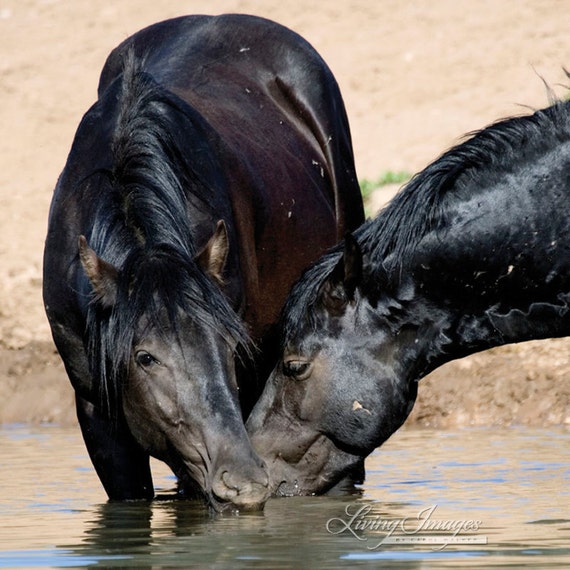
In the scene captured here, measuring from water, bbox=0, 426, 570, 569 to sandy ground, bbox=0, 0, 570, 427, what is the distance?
4.51 ft

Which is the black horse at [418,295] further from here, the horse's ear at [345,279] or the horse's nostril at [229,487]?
the horse's nostril at [229,487]

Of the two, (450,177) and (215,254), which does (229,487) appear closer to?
(215,254)

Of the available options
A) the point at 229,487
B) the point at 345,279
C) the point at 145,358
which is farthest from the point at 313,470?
the point at 145,358

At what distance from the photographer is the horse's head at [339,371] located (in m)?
5.70

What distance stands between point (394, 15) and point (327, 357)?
12728mm

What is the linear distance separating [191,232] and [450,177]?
3.60ft


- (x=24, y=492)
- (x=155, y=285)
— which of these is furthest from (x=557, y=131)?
(x=24, y=492)

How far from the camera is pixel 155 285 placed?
5230mm

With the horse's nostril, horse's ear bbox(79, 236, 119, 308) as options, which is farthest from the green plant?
the horse's nostril

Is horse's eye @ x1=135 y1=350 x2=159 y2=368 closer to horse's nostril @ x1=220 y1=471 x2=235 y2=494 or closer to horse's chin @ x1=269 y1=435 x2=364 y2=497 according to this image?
horse's nostril @ x1=220 y1=471 x2=235 y2=494

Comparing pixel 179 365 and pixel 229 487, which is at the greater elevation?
pixel 179 365

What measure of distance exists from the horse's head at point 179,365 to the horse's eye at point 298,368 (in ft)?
1.58

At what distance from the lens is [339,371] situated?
5.74 m

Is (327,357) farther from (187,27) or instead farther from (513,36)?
(513,36)
